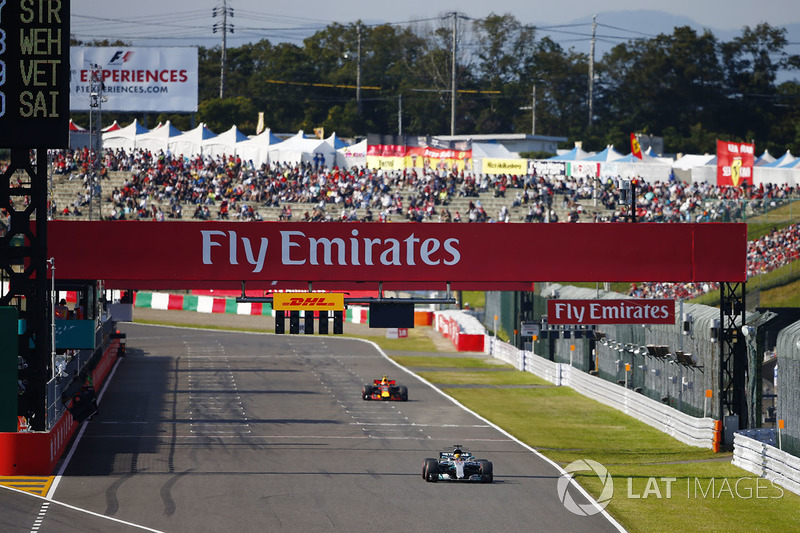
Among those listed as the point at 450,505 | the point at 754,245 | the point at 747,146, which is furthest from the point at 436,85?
the point at 450,505

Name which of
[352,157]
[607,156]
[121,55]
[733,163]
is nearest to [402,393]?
[733,163]

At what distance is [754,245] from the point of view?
5147 cm

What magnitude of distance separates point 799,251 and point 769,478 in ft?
82.0

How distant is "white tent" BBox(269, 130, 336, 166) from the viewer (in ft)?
245

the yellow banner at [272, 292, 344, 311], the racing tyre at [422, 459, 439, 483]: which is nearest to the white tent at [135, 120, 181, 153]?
the yellow banner at [272, 292, 344, 311]

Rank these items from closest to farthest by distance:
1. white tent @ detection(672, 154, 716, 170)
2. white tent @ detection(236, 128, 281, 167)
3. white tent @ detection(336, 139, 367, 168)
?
white tent @ detection(236, 128, 281, 167), white tent @ detection(336, 139, 367, 168), white tent @ detection(672, 154, 716, 170)

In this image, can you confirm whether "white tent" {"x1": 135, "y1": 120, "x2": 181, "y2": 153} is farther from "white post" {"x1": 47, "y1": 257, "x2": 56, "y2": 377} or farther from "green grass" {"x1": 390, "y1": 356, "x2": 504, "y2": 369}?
"white post" {"x1": 47, "y1": 257, "x2": 56, "y2": 377}

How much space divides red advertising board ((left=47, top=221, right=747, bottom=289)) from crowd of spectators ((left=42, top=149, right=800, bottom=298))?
32.4 metres

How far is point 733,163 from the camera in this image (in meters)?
59.7

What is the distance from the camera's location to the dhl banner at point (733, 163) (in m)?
59.4

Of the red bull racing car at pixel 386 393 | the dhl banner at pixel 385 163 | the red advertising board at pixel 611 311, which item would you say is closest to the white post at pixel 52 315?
the red advertising board at pixel 611 311

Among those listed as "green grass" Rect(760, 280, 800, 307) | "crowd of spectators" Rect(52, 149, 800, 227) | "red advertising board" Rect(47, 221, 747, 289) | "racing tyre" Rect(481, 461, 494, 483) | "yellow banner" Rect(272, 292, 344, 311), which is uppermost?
"crowd of spectators" Rect(52, 149, 800, 227)

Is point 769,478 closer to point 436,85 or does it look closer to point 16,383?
point 16,383

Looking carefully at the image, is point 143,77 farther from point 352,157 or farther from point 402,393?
point 402,393
